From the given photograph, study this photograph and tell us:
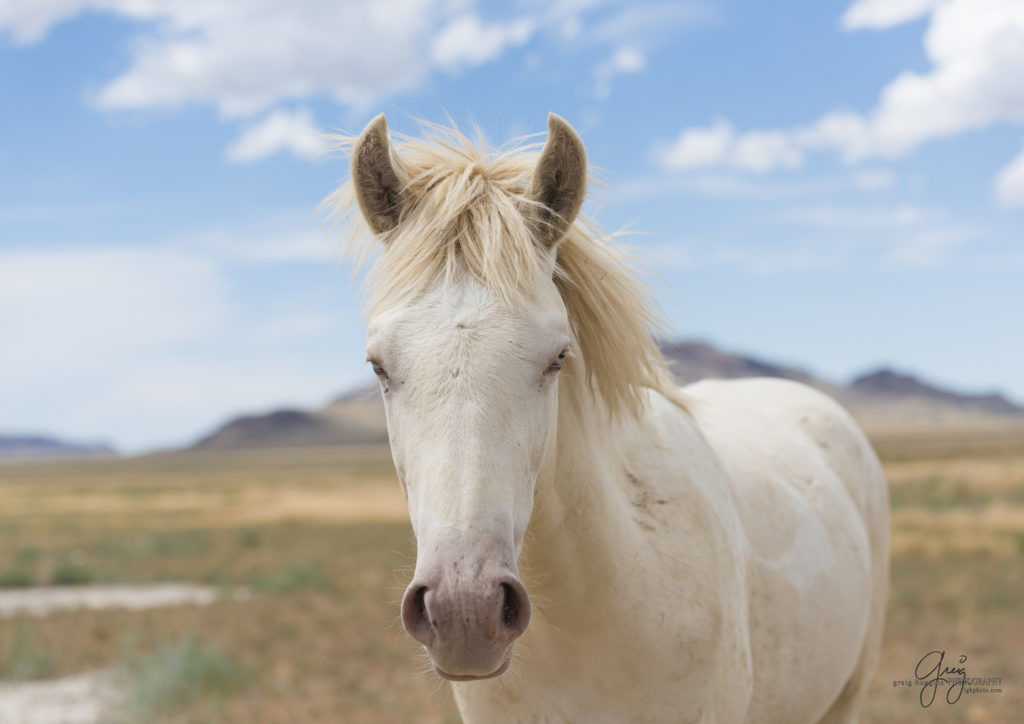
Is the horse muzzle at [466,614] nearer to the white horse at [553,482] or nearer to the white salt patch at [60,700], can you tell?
the white horse at [553,482]

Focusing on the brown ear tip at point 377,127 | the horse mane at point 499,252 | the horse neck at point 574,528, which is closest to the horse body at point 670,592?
the horse neck at point 574,528

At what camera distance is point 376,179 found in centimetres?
232

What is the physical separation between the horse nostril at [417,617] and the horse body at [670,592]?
0.53 m

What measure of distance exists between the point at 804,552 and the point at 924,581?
10792mm

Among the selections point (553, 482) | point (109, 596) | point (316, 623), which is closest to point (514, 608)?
point (553, 482)

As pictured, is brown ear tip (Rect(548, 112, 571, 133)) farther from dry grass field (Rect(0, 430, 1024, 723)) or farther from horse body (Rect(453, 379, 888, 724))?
dry grass field (Rect(0, 430, 1024, 723))

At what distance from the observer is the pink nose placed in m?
1.73

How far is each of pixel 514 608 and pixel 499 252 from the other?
854mm

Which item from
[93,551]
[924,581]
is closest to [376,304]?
[924,581]

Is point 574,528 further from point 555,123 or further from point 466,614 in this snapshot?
point 555,123

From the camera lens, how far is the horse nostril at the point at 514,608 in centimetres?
178

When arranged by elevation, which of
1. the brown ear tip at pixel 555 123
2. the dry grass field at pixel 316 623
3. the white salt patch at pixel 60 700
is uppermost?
the brown ear tip at pixel 555 123

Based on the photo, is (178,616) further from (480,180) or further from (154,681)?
(480,180)

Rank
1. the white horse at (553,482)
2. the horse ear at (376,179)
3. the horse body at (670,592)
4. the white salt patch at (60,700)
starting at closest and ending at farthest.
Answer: the white horse at (553,482), the horse ear at (376,179), the horse body at (670,592), the white salt patch at (60,700)
